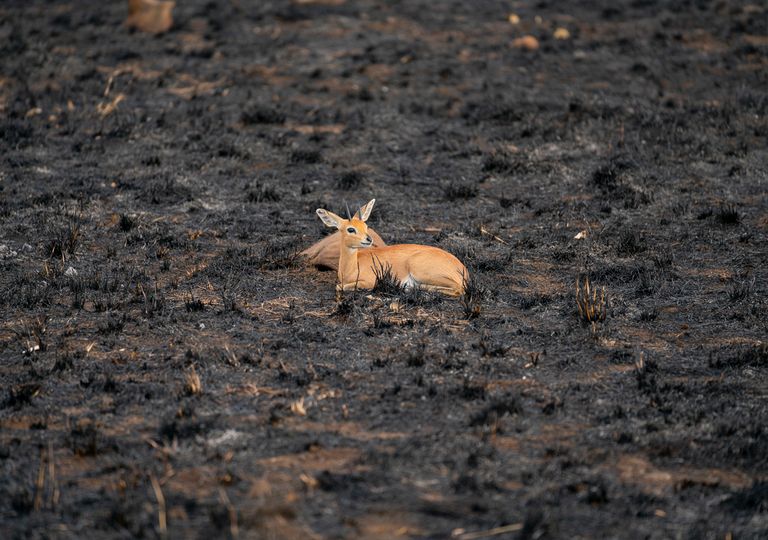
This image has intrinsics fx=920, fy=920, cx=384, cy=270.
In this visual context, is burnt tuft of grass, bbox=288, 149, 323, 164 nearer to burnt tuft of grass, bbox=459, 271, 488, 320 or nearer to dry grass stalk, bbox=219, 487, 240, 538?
burnt tuft of grass, bbox=459, 271, 488, 320

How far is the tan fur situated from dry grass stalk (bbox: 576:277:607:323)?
8.22 feet

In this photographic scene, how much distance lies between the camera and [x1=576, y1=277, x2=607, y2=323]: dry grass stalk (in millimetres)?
9109

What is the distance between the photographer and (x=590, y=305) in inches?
363

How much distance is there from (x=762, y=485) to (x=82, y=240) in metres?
8.33

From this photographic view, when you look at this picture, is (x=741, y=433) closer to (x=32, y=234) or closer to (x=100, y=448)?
(x=100, y=448)

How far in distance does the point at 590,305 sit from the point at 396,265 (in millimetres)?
2033

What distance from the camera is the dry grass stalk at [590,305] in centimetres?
911

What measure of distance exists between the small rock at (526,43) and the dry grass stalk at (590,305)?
495 inches

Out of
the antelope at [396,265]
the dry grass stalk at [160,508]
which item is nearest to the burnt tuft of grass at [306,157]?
the antelope at [396,265]

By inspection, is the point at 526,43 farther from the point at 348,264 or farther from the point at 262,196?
the point at 348,264

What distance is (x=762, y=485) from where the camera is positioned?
638cm

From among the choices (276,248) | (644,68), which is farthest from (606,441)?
(644,68)

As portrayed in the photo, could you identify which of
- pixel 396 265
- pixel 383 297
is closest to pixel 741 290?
pixel 396 265

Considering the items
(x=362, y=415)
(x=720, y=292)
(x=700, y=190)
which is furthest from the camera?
(x=700, y=190)
